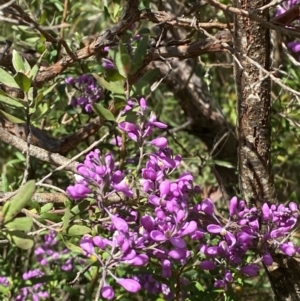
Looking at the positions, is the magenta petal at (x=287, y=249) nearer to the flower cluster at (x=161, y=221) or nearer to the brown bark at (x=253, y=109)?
the flower cluster at (x=161, y=221)

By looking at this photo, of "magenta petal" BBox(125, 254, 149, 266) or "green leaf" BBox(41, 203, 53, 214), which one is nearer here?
"magenta petal" BBox(125, 254, 149, 266)

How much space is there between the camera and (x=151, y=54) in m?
1.21

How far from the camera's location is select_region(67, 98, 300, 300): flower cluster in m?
0.85

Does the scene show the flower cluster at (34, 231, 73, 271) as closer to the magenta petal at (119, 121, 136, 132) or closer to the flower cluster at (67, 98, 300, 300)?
the flower cluster at (67, 98, 300, 300)

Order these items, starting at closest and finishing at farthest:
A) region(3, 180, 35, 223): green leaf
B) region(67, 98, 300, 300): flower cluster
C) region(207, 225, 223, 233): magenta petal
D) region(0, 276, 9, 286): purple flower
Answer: region(3, 180, 35, 223): green leaf < region(67, 98, 300, 300): flower cluster < region(207, 225, 223, 233): magenta petal < region(0, 276, 9, 286): purple flower

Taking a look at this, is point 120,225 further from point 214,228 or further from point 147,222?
point 214,228

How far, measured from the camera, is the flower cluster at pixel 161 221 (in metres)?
0.85

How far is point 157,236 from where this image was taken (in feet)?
2.81

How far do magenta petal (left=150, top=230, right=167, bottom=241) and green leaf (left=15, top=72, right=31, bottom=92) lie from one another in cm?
28

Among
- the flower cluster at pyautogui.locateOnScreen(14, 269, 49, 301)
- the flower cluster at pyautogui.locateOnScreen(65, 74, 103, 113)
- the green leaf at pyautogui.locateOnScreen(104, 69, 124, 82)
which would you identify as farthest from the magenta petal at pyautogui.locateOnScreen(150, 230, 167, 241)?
the flower cluster at pyautogui.locateOnScreen(14, 269, 49, 301)

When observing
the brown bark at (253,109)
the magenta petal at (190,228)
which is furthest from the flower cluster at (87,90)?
the magenta petal at (190,228)

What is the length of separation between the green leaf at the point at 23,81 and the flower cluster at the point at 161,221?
141 millimetres

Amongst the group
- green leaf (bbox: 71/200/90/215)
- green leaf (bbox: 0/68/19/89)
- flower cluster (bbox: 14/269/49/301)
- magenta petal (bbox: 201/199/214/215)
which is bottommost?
flower cluster (bbox: 14/269/49/301)

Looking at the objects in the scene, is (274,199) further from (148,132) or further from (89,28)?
(89,28)
